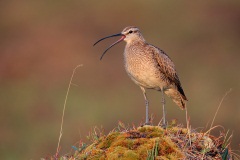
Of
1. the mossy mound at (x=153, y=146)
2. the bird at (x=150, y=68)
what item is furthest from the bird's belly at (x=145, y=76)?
the mossy mound at (x=153, y=146)

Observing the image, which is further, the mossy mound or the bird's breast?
the bird's breast

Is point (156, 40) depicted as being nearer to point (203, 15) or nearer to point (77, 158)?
point (203, 15)

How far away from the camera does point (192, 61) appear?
23.3 meters

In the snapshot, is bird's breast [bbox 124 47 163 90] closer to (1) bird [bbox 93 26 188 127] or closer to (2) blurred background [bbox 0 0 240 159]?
(1) bird [bbox 93 26 188 127]

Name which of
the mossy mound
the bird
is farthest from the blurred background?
the mossy mound

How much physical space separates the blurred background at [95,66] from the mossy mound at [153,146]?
692cm

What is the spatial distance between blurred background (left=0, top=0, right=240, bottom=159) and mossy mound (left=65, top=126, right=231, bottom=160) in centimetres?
692

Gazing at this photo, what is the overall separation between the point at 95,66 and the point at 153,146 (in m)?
16.6

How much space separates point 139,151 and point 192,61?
1690cm

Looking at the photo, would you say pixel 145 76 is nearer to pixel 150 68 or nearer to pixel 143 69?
pixel 143 69

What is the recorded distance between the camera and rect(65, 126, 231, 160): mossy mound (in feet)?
21.5

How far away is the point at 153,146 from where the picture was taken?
6.57m

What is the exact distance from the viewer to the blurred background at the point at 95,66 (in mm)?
18469

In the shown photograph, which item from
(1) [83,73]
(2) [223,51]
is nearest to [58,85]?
(1) [83,73]
